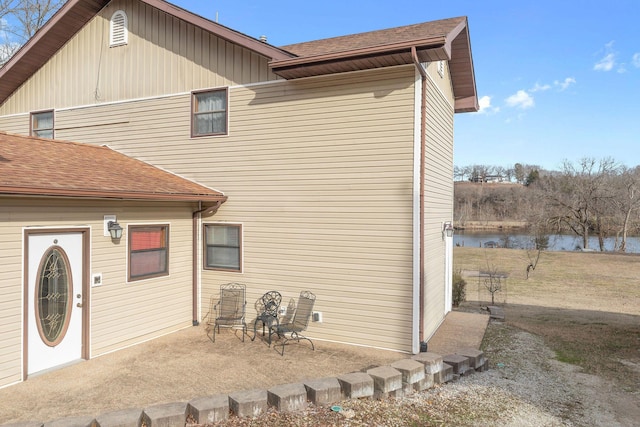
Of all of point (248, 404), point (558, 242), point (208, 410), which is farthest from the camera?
point (558, 242)

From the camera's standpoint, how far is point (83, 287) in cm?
594

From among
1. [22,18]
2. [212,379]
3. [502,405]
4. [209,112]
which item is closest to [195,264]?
[209,112]

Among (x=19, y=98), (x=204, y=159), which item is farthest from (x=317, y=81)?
(x=19, y=98)

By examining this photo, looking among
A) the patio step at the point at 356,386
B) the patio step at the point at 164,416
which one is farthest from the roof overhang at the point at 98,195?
the patio step at the point at 356,386

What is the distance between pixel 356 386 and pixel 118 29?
847cm

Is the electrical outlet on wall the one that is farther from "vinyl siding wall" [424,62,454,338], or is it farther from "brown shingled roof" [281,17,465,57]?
"vinyl siding wall" [424,62,454,338]

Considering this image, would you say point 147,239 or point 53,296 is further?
point 147,239

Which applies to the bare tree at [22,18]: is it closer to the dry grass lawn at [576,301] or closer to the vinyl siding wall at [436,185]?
the vinyl siding wall at [436,185]

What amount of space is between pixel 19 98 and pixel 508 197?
48956 millimetres

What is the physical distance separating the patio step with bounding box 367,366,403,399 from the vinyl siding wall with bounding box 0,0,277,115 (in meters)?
5.19

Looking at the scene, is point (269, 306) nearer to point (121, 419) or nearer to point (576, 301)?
point (121, 419)

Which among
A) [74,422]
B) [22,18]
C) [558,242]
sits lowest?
[558,242]

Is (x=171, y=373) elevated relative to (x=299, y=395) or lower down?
lower down

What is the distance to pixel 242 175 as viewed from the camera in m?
7.46
